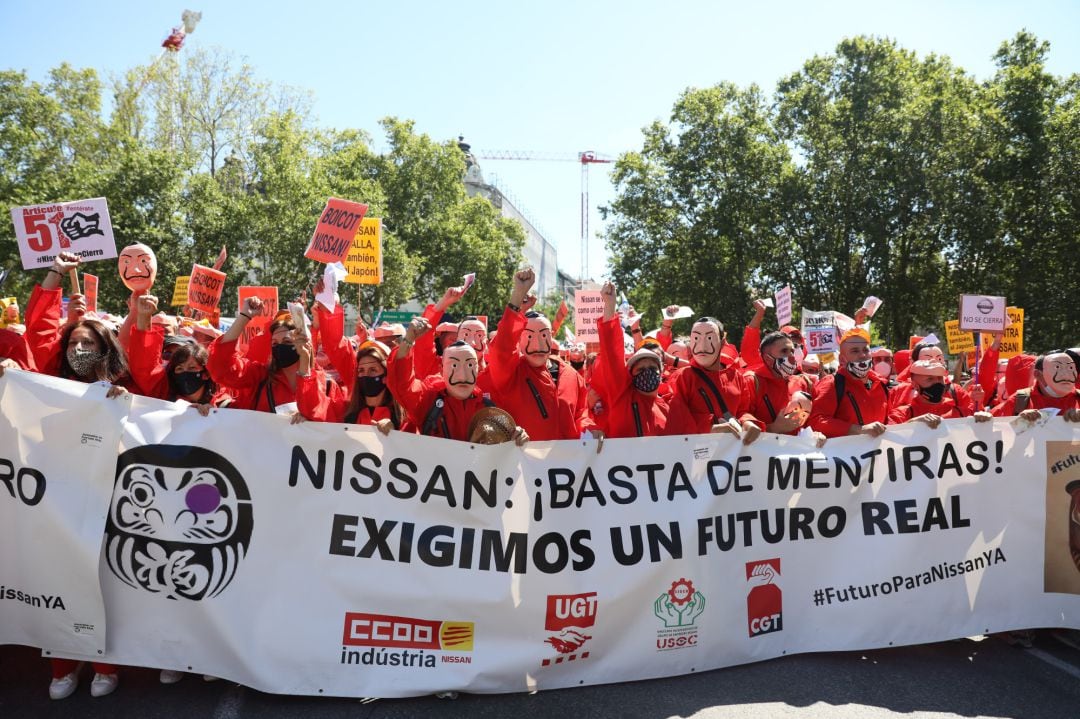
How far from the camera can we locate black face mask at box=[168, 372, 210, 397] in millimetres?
4434

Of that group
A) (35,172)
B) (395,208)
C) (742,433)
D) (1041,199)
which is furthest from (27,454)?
(395,208)

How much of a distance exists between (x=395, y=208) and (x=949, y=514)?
30.8 metres

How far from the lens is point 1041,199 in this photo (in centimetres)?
2148

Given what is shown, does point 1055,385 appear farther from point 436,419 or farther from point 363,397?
point 363,397

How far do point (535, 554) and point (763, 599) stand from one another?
1.33 meters

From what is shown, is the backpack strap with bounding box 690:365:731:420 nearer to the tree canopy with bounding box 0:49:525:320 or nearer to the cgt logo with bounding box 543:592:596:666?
the cgt logo with bounding box 543:592:596:666

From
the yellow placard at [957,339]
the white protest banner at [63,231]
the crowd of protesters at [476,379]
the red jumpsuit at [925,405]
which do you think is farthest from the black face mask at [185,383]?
the yellow placard at [957,339]

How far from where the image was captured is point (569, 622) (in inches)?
157

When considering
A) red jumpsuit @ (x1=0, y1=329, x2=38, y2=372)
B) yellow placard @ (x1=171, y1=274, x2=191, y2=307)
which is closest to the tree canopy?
yellow placard @ (x1=171, y1=274, x2=191, y2=307)

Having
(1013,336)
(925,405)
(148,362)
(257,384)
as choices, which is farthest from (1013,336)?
(148,362)

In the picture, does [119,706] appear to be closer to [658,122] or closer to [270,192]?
[270,192]

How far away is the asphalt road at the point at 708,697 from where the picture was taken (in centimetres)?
370

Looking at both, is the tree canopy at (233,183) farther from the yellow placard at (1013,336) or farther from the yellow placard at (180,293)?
the yellow placard at (1013,336)

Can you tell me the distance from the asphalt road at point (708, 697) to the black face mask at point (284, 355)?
1.81 metres
